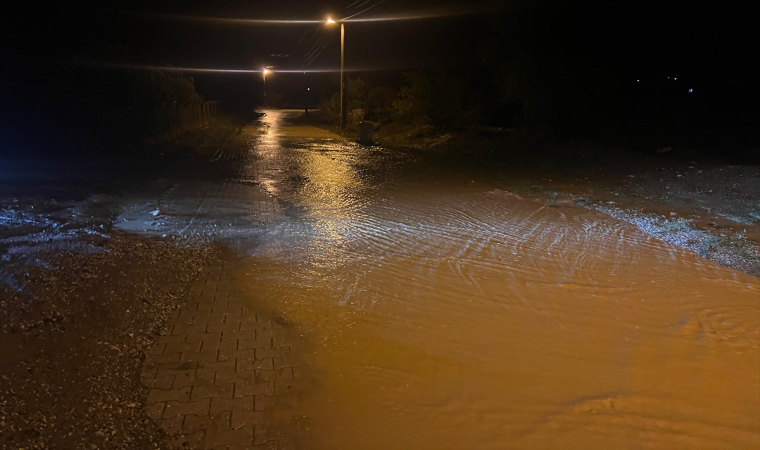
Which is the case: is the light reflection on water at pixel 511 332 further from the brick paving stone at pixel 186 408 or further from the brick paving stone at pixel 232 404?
the brick paving stone at pixel 186 408

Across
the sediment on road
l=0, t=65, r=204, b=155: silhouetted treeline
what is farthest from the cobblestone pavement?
l=0, t=65, r=204, b=155: silhouetted treeline

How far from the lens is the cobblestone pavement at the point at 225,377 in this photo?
12.4 ft

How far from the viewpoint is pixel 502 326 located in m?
5.41

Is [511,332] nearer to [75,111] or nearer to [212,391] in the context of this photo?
[212,391]

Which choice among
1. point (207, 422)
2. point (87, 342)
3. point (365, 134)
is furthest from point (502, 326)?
point (365, 134)

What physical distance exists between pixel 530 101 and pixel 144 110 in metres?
15.3

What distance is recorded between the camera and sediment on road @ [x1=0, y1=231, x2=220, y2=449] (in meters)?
3.69

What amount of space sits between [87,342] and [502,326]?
3.79 metres

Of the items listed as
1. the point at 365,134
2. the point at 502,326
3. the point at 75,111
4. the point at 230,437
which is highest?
the point at 75,111

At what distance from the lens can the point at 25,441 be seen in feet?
11.5

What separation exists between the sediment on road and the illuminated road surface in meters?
1.05

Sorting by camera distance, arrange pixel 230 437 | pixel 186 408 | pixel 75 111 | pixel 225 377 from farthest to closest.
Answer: pixel 75 111 < pixel 225 377 < pixel 186 408 < pixel 230 437

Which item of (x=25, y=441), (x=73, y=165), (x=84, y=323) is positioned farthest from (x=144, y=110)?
(x=25, y=441)

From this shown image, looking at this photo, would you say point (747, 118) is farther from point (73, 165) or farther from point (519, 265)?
point (73, 165)
